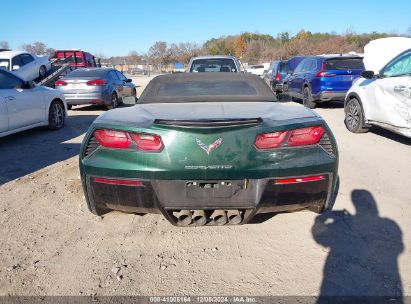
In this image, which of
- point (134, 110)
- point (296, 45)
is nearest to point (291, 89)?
point (134, 110)

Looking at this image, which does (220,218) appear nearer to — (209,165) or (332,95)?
(209,165)

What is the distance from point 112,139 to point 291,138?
132 cm

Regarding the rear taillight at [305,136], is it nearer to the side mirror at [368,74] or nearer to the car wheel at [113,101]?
the side mirror at [368,74]

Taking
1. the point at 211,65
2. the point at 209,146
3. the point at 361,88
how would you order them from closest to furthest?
the point at 209,146 < the point at 361,88 < the point at 211,65

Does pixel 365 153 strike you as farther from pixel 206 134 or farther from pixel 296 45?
pixel 296 45

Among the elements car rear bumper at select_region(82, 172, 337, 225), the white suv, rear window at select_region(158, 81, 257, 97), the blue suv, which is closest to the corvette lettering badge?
car rear bumper at select_region(82, 172, 337, 225)

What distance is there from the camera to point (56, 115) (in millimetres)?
7859

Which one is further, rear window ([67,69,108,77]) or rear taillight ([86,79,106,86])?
rear window ([67,69,108,77])

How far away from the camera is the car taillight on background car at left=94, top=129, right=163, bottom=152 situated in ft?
7.63

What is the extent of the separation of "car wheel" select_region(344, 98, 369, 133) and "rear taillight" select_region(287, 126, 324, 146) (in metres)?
4.86

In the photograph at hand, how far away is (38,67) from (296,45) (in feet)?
174

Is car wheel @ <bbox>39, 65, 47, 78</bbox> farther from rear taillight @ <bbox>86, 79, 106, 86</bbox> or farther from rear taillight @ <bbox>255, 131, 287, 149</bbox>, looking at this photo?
rear taillight @ <bbox>255, 131, 287, 149</bbox>

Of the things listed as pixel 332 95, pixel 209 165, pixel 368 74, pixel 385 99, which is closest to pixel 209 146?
pixel 209 165

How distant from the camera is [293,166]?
2.33 m
